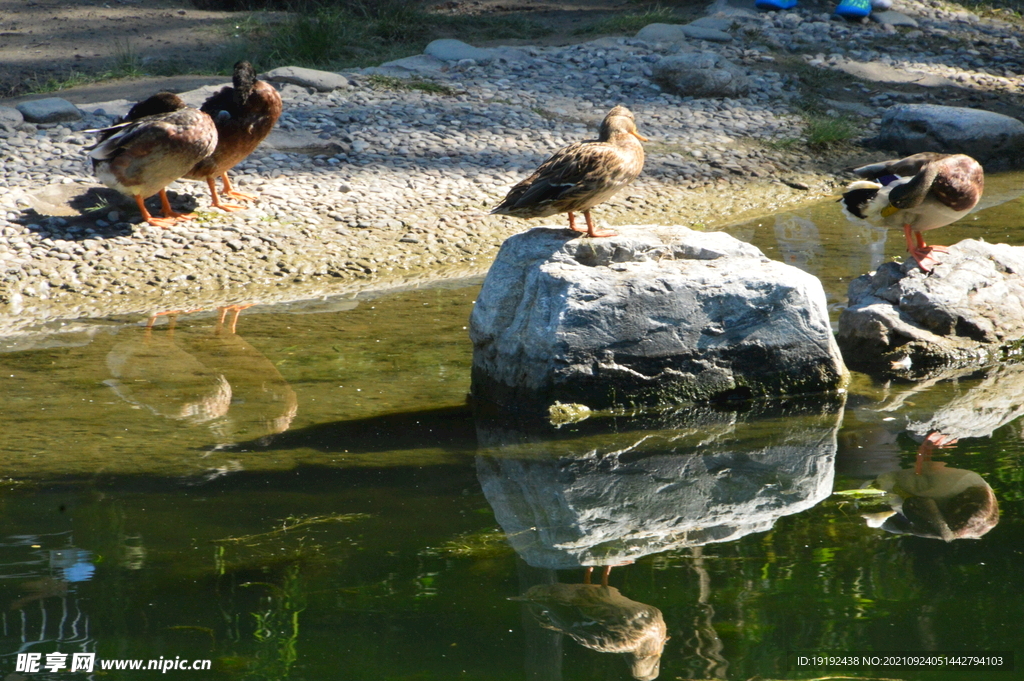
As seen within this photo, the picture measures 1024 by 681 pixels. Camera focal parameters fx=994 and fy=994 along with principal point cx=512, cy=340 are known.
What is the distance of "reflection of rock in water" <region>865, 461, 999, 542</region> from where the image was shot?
3.57 metres

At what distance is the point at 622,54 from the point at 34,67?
714 centimetres

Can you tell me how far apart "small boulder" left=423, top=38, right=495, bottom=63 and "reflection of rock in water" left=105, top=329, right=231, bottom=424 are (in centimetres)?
632

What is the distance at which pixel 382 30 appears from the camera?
13328mm

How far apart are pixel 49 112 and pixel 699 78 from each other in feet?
21.6

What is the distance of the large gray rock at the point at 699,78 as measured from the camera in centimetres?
1095

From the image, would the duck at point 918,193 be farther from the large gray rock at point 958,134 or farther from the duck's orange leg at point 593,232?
the large gray rock at point 958,134

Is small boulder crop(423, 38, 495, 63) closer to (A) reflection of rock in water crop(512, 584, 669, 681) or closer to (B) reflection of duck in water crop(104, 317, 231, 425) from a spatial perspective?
(B) reflection of duck in water crop(104, 317, 231, 425)

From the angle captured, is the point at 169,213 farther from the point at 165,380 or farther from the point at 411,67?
the point at 411,67

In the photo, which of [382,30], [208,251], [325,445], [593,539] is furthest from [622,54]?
[593,539]

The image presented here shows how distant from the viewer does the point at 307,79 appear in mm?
10039

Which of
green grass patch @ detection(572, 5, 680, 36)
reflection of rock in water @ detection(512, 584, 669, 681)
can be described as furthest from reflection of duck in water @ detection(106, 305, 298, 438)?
green grass patch @ detection(572, 5, 680, 36)

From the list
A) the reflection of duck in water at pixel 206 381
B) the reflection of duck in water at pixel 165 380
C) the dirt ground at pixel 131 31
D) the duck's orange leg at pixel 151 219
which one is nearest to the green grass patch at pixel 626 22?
the dirt ground at pixel 131 31

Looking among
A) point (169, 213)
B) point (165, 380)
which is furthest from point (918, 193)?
point (169, 213)

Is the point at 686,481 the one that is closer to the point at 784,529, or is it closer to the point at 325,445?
the point at 784,529
